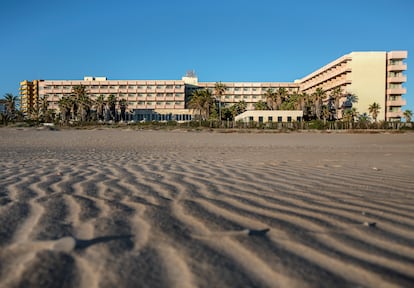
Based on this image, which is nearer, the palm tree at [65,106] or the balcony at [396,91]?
the balcony at [396,91]

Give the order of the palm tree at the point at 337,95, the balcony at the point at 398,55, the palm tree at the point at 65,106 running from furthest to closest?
the palm tree at the point at 65,106 → the palm tree at the point at 337,95 → the balcony at the point at 398,55

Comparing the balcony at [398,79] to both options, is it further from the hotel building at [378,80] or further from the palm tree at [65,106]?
the palm tree at [65,106]

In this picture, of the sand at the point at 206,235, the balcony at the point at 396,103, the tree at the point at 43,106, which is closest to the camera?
the sand at the point at 206,235

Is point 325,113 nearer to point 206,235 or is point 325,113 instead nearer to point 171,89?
point 171,89

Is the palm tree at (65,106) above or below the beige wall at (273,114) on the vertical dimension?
above

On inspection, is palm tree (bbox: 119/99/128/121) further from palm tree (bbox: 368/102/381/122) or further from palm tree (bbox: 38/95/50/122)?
palm tree (bbox: 368/102/381/122)

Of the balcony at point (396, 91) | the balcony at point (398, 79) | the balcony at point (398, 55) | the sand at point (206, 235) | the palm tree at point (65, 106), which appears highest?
the balcony at point (398, 55)

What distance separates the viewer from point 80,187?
4.14 m

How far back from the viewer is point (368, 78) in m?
64.9

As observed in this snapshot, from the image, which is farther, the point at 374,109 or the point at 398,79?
the point at 398,79

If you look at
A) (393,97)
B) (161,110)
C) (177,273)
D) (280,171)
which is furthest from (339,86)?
(177,273)

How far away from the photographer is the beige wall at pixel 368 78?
64.4 m

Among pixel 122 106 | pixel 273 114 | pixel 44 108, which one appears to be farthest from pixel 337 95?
pixel 44 108

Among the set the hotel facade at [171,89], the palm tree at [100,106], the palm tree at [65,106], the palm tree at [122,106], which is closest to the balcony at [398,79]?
the hotel facade at [171,89]
